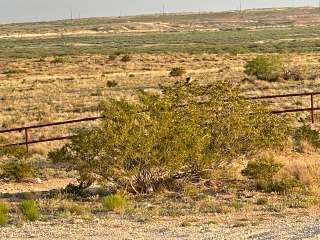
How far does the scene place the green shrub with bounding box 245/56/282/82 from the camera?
42.9 meters

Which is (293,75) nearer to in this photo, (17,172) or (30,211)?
(17,172)

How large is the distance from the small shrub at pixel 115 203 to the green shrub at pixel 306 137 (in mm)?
8256

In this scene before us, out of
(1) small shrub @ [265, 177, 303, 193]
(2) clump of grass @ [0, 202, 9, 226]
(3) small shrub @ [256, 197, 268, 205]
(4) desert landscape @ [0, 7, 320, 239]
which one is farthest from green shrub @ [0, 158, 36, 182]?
(3) small shrub @ [256, 197, 268, 205]

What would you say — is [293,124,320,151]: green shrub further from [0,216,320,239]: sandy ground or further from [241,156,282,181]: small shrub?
[0,216,320,239]: sandy ground

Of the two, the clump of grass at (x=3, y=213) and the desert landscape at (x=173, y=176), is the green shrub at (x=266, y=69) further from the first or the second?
the clump of grass at (x=3, y=213)

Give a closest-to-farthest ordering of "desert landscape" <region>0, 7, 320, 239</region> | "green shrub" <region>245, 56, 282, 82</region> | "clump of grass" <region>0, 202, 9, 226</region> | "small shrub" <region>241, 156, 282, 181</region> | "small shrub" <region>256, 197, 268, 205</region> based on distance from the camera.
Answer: "desert landscape" <region>0, 7, 320, 239</region> → "clump of grass" <region>0, 202, 9, 226</region> → "small shrub" <region>256, 197, 268, 205</region> → "small shrub" <region>241, 156, 282, 181</region> → "green shrub" <region>245, 56, 282, 82</region>

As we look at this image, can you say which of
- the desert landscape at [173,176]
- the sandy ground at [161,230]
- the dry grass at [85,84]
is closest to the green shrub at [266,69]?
the dry grass at [85,84]

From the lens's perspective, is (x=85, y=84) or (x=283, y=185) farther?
(x=85, y=84)

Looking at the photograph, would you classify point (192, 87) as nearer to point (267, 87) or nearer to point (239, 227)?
point (239, 227)

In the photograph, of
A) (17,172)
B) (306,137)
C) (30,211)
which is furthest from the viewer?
(306,137)

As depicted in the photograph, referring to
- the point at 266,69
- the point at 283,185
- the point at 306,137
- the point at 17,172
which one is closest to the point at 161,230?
the point at 283,185

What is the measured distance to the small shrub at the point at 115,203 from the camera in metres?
12.8

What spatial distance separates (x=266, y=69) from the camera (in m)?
43.3

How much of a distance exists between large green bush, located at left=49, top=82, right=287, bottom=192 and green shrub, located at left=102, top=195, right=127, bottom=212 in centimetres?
105
